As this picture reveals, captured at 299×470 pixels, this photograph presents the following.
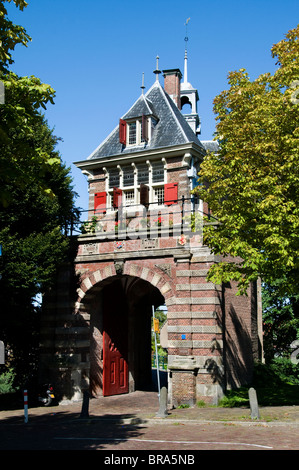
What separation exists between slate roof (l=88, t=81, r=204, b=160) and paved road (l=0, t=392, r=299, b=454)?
12864 millimetres

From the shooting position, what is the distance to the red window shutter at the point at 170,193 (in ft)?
69.5

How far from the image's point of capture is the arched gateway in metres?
16.5

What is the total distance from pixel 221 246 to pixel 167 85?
56.5 feet

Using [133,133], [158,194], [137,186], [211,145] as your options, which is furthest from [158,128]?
[211,145]

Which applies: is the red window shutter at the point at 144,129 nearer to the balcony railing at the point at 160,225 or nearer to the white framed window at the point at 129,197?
the white framed window at the point at 129,197

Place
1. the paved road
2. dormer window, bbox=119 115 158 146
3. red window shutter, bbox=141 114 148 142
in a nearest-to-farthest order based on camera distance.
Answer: the paved road, red window shutter, bbox=141 114 148 142, dormer window, bbox=119 115 158 146

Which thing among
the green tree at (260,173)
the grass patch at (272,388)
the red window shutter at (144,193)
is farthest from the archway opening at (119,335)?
the green tree at (260,173)

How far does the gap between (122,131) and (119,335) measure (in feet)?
35.1

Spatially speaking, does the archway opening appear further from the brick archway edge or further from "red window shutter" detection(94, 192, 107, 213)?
"red window shutter" detection(94, 192, 107, 213)

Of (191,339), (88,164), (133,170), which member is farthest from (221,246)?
(88,164)

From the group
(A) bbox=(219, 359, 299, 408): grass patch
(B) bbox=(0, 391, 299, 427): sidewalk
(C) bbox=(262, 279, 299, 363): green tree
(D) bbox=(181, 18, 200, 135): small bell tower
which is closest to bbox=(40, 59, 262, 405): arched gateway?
(A) bbox=(219, 359, 299, 408): grass patch

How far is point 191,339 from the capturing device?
649 inches

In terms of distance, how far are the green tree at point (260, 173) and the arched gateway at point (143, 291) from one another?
231cm

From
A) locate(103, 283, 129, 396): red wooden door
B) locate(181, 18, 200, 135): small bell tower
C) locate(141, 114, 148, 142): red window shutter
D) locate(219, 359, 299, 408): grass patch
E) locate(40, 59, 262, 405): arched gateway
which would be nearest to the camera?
locate(219, 359, 299, 408): grass patch
